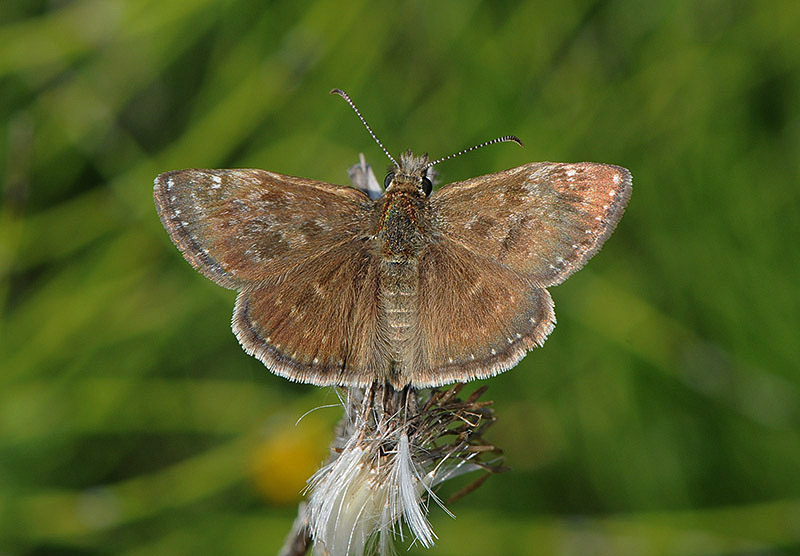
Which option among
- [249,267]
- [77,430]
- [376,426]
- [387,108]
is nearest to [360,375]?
[376,426]

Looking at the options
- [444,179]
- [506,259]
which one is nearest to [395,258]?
[506,259]

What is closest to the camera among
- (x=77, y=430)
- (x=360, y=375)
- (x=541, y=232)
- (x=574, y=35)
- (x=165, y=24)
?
(x=360, y=375)

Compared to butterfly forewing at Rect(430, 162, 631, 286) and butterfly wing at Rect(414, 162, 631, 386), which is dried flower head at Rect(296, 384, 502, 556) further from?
butterfly forewing at Rect(430, 162, 631, 286)

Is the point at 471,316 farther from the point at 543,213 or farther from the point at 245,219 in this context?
the point at 245,219

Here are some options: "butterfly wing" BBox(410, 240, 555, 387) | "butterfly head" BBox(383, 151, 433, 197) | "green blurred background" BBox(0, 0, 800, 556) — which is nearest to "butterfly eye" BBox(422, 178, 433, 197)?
"butterfly head" BBox(383, 151, 433, 197)

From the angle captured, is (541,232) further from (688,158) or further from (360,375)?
(688,158)

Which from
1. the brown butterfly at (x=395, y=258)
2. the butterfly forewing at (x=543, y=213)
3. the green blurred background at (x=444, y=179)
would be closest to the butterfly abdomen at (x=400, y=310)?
the brown butterfly at (x=395, y=258)
